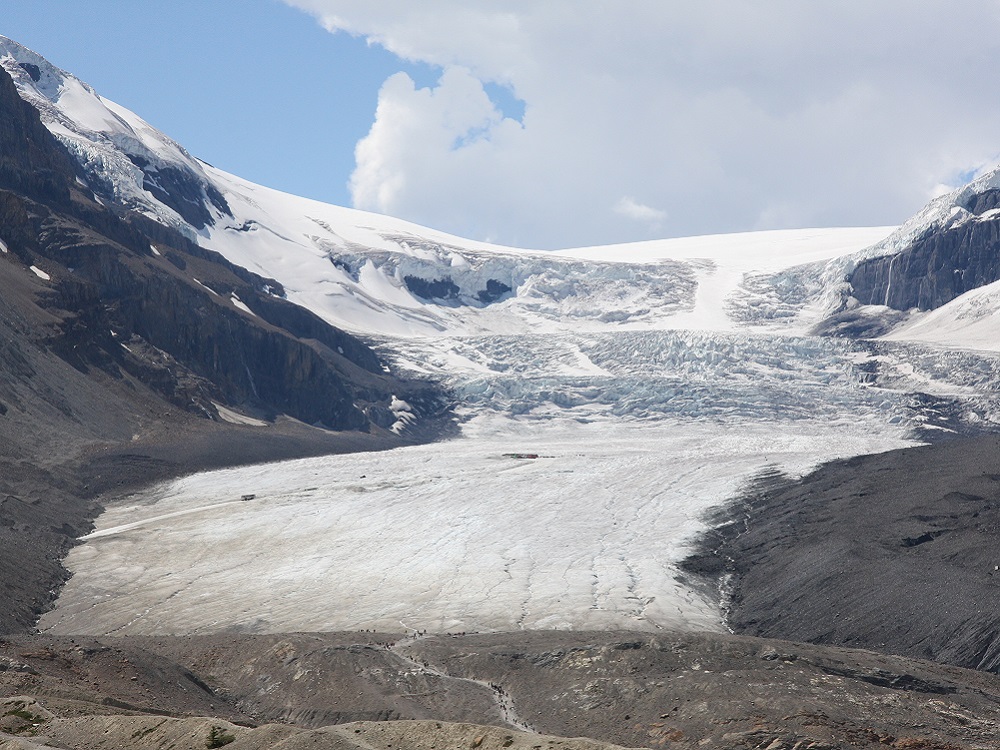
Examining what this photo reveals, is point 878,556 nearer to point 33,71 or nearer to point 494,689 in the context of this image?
point 494,689

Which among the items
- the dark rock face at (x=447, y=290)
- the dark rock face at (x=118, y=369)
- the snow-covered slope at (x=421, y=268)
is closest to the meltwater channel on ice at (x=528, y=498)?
the dark rock face at (x=118, y=369)

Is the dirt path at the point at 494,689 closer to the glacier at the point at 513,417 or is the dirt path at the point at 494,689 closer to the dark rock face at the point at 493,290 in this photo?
the glacier at the point at 513,417

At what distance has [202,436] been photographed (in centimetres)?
8250

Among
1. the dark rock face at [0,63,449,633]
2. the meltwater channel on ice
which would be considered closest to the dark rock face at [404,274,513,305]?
the meltwater channel on ice

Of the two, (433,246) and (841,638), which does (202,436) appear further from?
(433,246)

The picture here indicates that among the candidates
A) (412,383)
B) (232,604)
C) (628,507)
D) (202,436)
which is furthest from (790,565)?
(412,383)

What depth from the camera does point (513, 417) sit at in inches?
4680

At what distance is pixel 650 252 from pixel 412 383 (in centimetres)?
7867

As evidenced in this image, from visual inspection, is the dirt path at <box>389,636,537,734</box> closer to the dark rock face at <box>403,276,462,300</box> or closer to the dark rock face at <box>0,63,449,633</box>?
the dark rock face at <box>0,63,449,633</box>

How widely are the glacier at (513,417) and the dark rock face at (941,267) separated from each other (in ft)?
9.54

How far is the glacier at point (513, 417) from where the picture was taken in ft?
126

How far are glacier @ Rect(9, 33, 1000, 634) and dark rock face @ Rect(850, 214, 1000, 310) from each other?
115 inches

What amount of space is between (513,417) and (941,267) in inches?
2633

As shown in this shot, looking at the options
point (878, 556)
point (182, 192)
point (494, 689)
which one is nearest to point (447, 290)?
point (182, 192)
